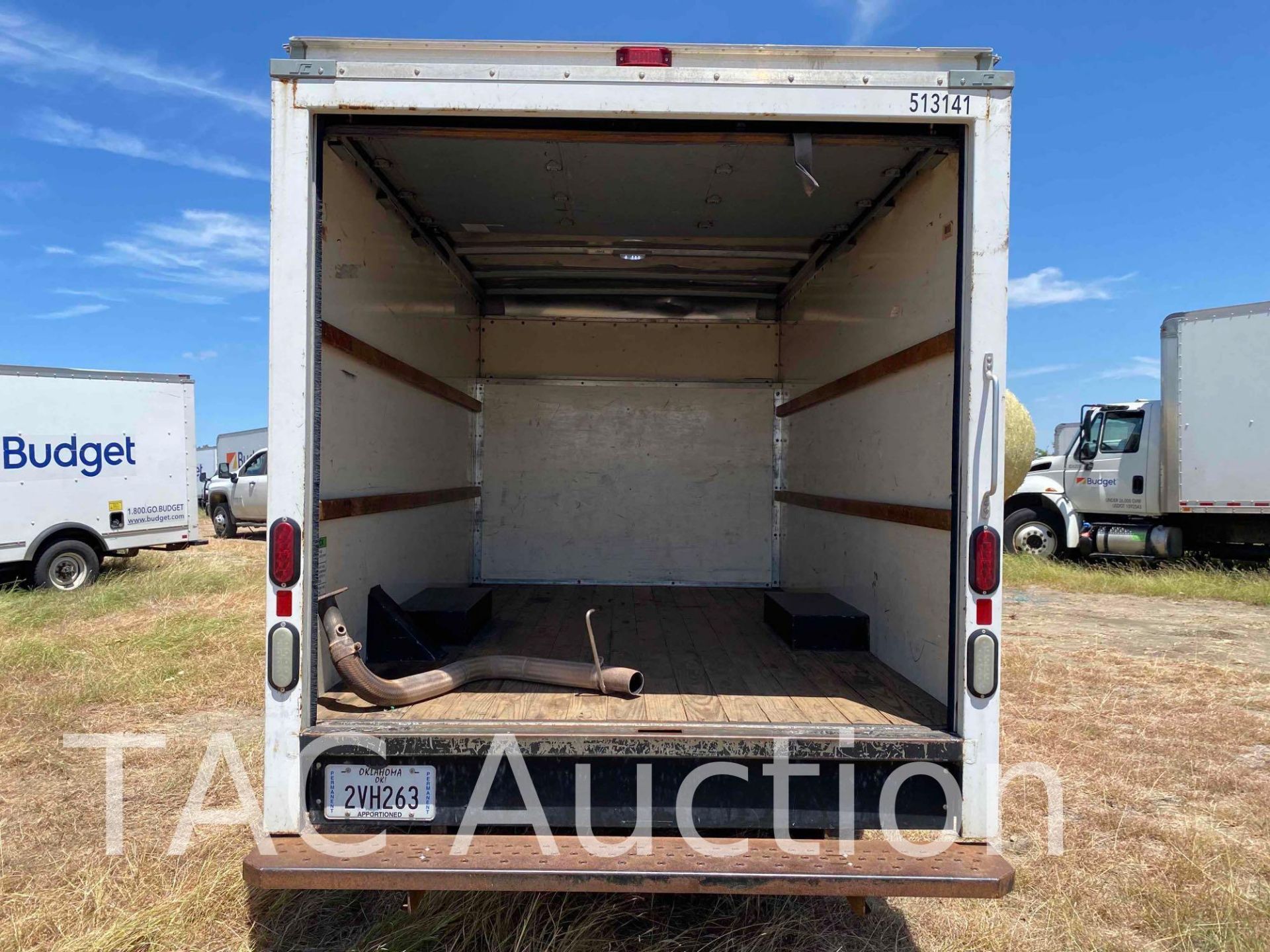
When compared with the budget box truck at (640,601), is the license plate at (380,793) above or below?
below

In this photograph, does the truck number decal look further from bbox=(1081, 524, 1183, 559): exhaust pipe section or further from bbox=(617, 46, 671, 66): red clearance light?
bbox=(1081, 524, 1183, 559): exhaust pipe section

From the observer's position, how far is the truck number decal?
233 centimetres

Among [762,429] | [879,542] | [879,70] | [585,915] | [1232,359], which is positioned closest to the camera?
[879,70]

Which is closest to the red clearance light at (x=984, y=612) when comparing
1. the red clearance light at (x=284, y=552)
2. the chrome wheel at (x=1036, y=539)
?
the red clearance light at (x=284, y=552)

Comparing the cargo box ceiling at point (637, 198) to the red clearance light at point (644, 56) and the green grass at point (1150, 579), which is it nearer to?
the red clearance light at point (644, 56)

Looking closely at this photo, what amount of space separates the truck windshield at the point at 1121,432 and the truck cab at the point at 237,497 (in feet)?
48.6

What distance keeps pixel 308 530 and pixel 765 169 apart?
220cm

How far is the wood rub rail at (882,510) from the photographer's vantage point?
2.84 meters

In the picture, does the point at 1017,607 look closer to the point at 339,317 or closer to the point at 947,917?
the point at 947,917

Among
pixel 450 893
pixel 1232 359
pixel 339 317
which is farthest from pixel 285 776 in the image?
pixel 1232 359

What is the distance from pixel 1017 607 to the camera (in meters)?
9.48

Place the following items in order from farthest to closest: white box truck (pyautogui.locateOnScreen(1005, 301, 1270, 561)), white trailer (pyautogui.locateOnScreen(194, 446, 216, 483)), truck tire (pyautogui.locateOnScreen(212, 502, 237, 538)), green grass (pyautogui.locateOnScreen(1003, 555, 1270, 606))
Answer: white trailer (pyautogui.locateOnScreen(194, 446, 216, 483)), truck tire (pyautogui.locateOnScreen(212, 502, 237, 538)), white box truck (pyautogui.locateOnScreen(1005, 301, 1270, 561)), green grass (pyautogui.locateOnScreen(1003, 555, 1270, 606))

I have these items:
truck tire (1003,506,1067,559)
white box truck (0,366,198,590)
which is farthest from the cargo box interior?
truck tire (1003,506,1067,559)

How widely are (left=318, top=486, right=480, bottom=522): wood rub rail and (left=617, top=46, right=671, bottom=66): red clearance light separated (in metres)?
1.59
